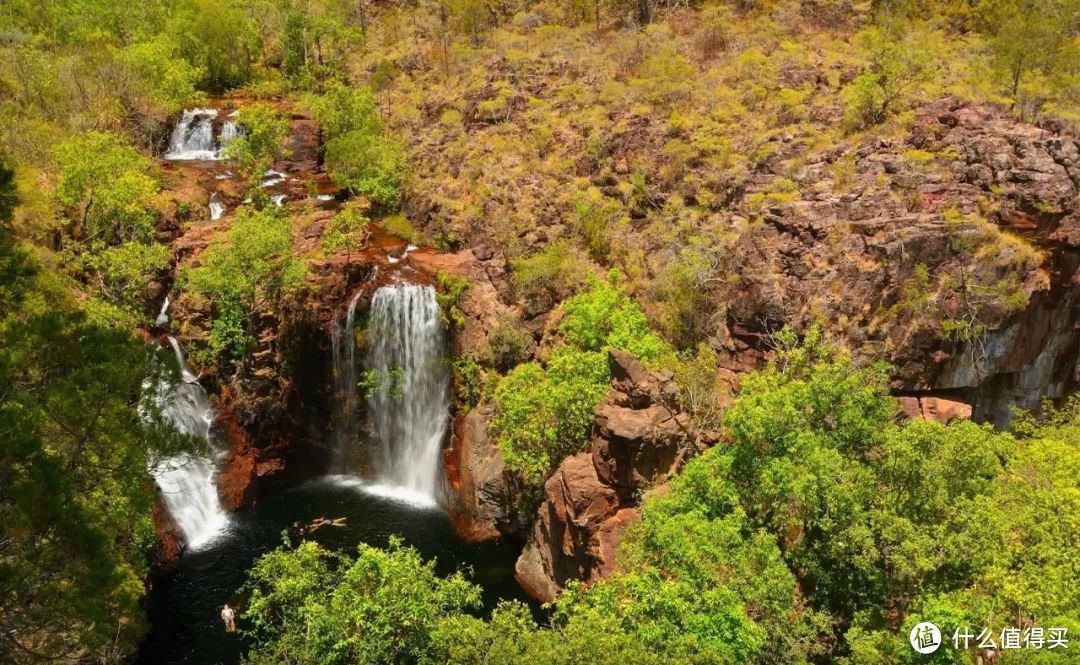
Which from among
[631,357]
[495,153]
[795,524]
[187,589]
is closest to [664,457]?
[631,357]

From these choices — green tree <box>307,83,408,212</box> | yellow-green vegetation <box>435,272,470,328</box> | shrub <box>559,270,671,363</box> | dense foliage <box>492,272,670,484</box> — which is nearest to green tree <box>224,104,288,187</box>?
green tree <box>307,83,408,212</box>

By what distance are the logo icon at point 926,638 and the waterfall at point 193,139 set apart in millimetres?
45983

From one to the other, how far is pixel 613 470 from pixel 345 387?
15324mm

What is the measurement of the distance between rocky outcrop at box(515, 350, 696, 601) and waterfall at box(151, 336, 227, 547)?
1426cm

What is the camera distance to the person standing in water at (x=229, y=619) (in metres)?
23.7

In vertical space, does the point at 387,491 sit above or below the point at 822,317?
below

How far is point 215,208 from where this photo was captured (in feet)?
128

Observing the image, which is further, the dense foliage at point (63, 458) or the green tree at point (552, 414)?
the green tree at point (552, 414)

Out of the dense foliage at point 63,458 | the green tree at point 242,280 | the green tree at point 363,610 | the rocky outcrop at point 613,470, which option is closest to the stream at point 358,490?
the green tree at point 242,280

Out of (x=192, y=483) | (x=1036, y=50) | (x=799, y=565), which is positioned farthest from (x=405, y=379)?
(x=1036, y=50)

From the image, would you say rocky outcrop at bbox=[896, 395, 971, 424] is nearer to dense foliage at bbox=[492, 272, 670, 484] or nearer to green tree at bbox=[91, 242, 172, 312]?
dense foliage at bbox=[492, 272, 670, 484]

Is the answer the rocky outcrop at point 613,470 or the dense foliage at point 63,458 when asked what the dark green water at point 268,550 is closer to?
the rocky outcrop at point 613,470

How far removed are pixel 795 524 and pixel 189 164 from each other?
41665 mm

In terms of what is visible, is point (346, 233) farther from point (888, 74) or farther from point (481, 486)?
point (888, 74)
